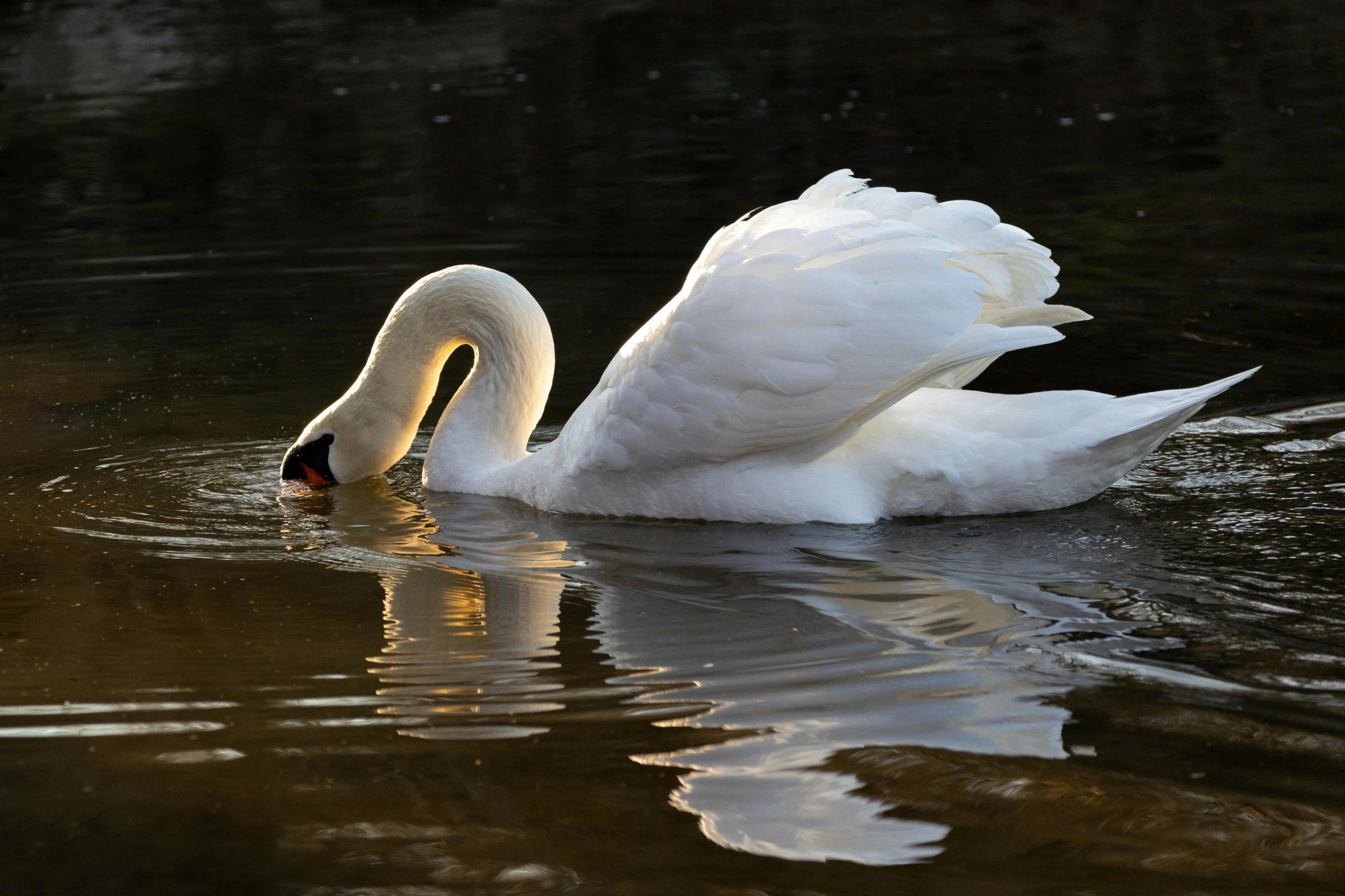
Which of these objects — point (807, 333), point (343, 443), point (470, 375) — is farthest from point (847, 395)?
point (343, 443)

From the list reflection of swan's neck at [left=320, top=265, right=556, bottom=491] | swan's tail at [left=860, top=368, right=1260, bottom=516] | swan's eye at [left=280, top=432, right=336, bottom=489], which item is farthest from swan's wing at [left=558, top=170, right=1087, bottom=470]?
swan's eye at [left=280, top=432, right=336, bottom=489]

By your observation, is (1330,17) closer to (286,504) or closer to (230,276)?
(230,276)

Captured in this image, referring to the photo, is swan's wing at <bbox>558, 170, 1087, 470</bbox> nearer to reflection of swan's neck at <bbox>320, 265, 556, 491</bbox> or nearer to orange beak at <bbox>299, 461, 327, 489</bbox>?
reflection of swan's neck at <bbox>320, 265, 556, 491</bbox>

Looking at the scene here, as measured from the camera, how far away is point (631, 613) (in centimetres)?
524

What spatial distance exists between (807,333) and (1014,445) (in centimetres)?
84

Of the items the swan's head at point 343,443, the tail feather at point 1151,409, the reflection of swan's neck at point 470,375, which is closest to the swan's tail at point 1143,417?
A: the tail feather at point 1151,409

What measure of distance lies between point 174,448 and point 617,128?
10.3m

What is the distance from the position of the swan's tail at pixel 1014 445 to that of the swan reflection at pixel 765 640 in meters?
0.12

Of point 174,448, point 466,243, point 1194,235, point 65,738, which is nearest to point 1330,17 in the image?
point 1194,235

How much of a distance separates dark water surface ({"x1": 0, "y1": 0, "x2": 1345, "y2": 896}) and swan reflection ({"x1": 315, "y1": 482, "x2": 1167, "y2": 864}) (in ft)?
0.06

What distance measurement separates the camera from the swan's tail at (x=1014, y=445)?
18.6ft

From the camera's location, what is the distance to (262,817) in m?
3.81

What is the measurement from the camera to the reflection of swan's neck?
6.89 meters

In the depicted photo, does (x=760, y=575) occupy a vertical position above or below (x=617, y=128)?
below
